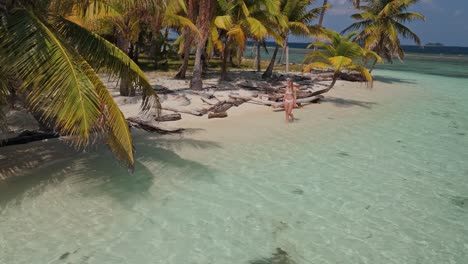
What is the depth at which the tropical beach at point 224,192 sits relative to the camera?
5746 millimetres

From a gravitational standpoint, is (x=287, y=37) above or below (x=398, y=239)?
above

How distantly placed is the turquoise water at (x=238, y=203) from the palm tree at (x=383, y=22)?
714 inches

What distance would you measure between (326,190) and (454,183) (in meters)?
3.40

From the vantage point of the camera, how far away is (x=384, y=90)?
27.0 metres

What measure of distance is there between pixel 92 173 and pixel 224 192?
2969mm

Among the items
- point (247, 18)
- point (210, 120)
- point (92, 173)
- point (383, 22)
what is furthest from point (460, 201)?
point (383, 22)

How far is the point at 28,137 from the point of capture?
9516mm

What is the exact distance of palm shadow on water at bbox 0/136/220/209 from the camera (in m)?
7.28

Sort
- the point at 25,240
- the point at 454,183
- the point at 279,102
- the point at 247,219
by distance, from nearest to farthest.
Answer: the point at 25,240 < the point at 247,219 < the point at 454,183 < the point at 279,102

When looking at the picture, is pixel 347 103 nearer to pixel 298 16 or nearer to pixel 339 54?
pixel 339 54

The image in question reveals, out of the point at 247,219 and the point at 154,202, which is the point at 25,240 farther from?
the point at 247,219

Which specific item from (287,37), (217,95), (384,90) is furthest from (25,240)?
(384,90)

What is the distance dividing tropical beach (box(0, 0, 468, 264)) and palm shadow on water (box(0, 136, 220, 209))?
0.04 metres

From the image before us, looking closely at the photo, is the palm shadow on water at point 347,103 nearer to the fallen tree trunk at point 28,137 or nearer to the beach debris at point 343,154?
the beach debris at point 343,154
